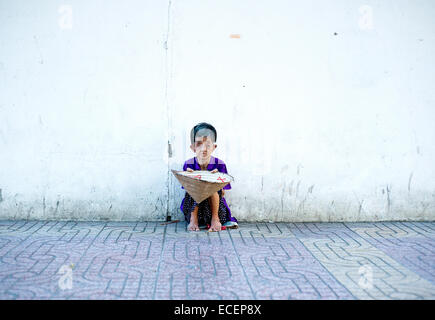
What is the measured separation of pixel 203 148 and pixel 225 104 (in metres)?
0.78

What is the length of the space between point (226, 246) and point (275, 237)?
27.3 inches

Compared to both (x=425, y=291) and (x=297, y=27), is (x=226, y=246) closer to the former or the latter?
(x=425, y=291)

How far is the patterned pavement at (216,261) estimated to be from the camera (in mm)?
3557

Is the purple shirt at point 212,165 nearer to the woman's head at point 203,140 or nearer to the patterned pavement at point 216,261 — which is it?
the woman's head at point 203,140

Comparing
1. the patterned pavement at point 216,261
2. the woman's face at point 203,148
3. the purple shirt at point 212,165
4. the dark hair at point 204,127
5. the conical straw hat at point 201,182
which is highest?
the dark hair at point 204,127

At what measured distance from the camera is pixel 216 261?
14.1ft

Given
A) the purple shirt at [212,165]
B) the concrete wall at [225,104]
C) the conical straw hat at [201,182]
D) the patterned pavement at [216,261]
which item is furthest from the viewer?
the concrete wall at [225,104]

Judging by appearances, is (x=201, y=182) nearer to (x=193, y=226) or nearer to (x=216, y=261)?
(x=193, y=226)

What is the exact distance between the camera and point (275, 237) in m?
5.20

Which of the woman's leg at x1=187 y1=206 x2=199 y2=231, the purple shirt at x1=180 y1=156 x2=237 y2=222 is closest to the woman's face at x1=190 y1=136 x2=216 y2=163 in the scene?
the purple shirt at x1=180 y1=156 x2=237 y2=222

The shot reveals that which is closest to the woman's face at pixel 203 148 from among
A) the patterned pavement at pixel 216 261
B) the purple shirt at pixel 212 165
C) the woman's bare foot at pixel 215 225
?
the purple shirt at pixel 212 165

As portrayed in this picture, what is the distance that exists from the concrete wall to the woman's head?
0.35 metres

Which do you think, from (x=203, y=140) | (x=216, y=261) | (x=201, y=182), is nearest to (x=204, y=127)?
(x=203, y=140)

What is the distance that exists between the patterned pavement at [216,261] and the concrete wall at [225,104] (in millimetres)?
425
